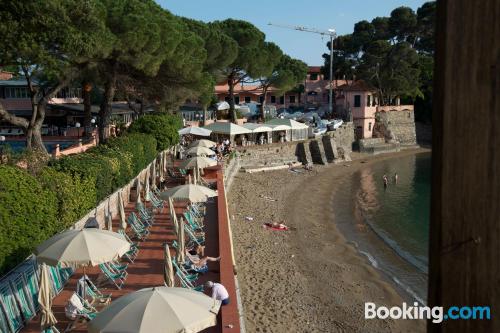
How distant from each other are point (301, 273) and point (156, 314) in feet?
35.0

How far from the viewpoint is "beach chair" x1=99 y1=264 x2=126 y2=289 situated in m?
10.4

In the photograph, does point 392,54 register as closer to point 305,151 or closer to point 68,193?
point 305,151

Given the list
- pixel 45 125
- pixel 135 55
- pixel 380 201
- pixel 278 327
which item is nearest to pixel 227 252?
pixel 278 327

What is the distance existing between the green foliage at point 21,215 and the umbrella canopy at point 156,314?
11.0 ft

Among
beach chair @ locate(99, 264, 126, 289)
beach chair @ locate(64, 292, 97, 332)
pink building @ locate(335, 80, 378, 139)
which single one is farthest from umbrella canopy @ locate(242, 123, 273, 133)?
beach chair @ locate(64, 292, 97, 332)

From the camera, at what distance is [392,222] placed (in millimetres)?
25891

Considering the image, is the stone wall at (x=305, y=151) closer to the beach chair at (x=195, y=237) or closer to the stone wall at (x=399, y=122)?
the stone wall at (x=399, y=122)

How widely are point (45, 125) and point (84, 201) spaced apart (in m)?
20.7

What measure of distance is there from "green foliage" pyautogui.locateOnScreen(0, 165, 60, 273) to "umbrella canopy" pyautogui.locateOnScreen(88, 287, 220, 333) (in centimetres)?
337

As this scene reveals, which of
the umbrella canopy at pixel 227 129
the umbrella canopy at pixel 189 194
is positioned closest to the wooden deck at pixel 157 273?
the umbrella canopy at pixel 189 194

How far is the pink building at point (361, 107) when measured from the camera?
183ft

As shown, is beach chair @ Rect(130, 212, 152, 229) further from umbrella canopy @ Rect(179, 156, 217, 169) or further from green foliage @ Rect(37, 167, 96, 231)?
umbrella canopy @ Rect(179, 156, 217, 169)

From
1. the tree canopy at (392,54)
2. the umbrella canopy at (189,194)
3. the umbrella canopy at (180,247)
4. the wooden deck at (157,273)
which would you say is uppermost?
the tree canopy at (392,54)

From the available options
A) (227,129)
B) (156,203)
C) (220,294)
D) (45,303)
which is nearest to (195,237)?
(156,203)
